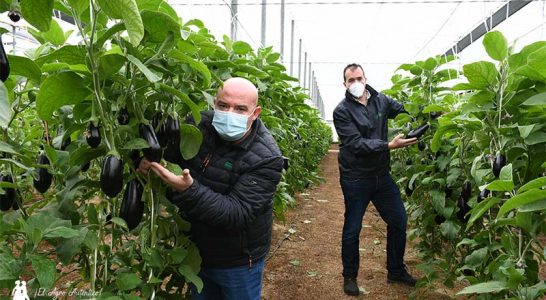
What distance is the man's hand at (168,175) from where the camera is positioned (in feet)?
4.46

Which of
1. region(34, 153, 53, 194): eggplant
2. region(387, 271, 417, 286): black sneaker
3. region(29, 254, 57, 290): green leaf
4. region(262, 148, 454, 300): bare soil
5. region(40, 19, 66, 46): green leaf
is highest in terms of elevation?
region(40, 19, 66, 46): green leaf

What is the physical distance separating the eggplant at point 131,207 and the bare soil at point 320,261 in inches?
80.7

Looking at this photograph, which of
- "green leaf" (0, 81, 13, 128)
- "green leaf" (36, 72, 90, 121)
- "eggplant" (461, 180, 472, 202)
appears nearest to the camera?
"green leaf" (0, 81, 13, 128)

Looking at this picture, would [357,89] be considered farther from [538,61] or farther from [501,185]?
[501,185]

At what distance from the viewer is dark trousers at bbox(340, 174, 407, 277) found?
319cm

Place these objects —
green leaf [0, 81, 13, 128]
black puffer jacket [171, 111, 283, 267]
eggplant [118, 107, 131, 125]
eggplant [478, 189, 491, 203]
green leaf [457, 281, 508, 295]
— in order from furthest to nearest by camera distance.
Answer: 1. eggplant [478, 189, 491, 203]
2. black puffer jacket [171, 111, 283, 267]
3. green leaf [457, 281, 508, 295]
4. eggplant [118, 107, 131, 125]
5. green leaf [0, 81, 13, 128]

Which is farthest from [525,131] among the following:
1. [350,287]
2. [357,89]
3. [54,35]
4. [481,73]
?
[350,287]

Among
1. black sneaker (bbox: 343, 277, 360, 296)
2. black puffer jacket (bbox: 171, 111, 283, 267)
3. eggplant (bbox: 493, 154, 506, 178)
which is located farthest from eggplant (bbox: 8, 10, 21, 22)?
black sneaker (bbox: 343, 277, 360, 296)

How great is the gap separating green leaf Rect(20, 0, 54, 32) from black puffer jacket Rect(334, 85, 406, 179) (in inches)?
94.0

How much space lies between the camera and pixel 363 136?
10.7 ft

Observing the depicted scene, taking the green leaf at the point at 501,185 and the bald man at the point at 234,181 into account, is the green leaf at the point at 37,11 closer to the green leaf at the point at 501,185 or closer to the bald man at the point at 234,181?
the bald man at the point at 234,181

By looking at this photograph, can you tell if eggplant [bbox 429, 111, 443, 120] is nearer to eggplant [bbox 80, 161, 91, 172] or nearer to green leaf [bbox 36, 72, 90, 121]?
eggplant [bbox 80, 161, 91, 172]

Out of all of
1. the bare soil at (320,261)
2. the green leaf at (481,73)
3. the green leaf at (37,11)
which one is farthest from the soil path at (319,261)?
the green leaf at (37,11)

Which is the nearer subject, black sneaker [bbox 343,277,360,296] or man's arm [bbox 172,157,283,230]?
man's arm [bbox 172,157,283,230]
